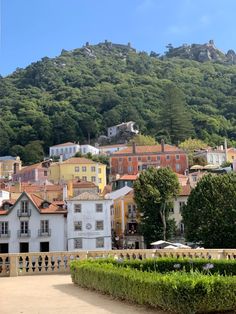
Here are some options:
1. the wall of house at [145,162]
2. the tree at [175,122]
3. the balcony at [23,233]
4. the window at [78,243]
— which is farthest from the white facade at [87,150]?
the balcony at [23,233]

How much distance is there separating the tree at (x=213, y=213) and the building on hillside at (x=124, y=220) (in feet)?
43.6

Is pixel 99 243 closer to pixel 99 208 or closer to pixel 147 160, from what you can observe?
pixel 99 208

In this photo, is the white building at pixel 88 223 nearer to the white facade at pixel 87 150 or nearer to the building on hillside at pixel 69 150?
the building on hillside at pixel 69 150

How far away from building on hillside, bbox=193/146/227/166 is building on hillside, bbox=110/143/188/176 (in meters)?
11.5

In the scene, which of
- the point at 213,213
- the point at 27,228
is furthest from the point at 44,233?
the point at 213,213

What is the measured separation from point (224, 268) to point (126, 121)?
443 ft

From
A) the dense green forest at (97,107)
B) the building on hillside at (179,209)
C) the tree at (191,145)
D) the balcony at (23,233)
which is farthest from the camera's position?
the dense green forest at (97,107)

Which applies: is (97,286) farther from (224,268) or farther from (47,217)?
(47,217)

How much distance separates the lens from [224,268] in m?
17.9

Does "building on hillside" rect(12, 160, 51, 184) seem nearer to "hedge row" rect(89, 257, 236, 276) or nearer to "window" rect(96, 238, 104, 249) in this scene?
"window" rect(96, 238, 104, 249)

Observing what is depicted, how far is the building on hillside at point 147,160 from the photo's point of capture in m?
95.2

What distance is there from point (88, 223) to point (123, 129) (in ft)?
303

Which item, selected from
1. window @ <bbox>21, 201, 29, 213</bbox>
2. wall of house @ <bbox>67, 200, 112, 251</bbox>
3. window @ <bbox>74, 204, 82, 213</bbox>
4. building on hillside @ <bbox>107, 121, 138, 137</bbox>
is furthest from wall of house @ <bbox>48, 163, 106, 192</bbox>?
window @ <bbox>21, 201, 29, 213</bbox>

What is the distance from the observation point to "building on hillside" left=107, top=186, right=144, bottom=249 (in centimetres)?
5756
